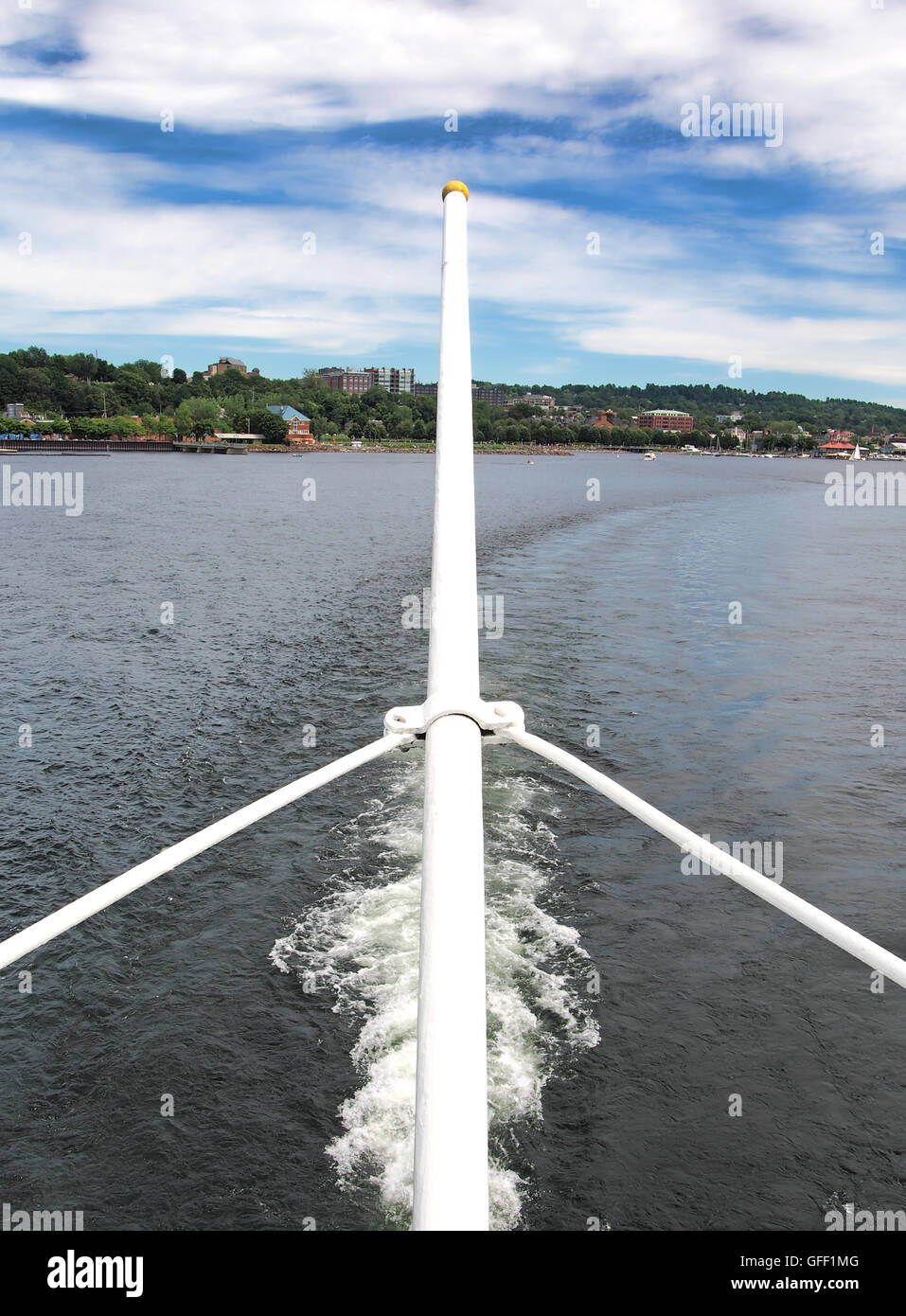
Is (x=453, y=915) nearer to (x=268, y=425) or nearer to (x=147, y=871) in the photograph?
(x=147, y=871)

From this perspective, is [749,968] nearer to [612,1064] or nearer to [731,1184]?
[612,1064]

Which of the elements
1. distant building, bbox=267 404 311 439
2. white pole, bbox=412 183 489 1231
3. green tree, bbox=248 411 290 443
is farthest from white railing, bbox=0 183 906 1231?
distant building, bbox=267 404 311 439

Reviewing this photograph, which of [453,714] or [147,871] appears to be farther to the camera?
[453,714]

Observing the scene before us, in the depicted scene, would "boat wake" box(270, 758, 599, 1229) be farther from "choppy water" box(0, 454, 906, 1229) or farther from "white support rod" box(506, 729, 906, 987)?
"white support rod" box(506, 729, 906, 987)

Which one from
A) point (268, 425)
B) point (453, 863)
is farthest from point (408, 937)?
point (268, 425)
